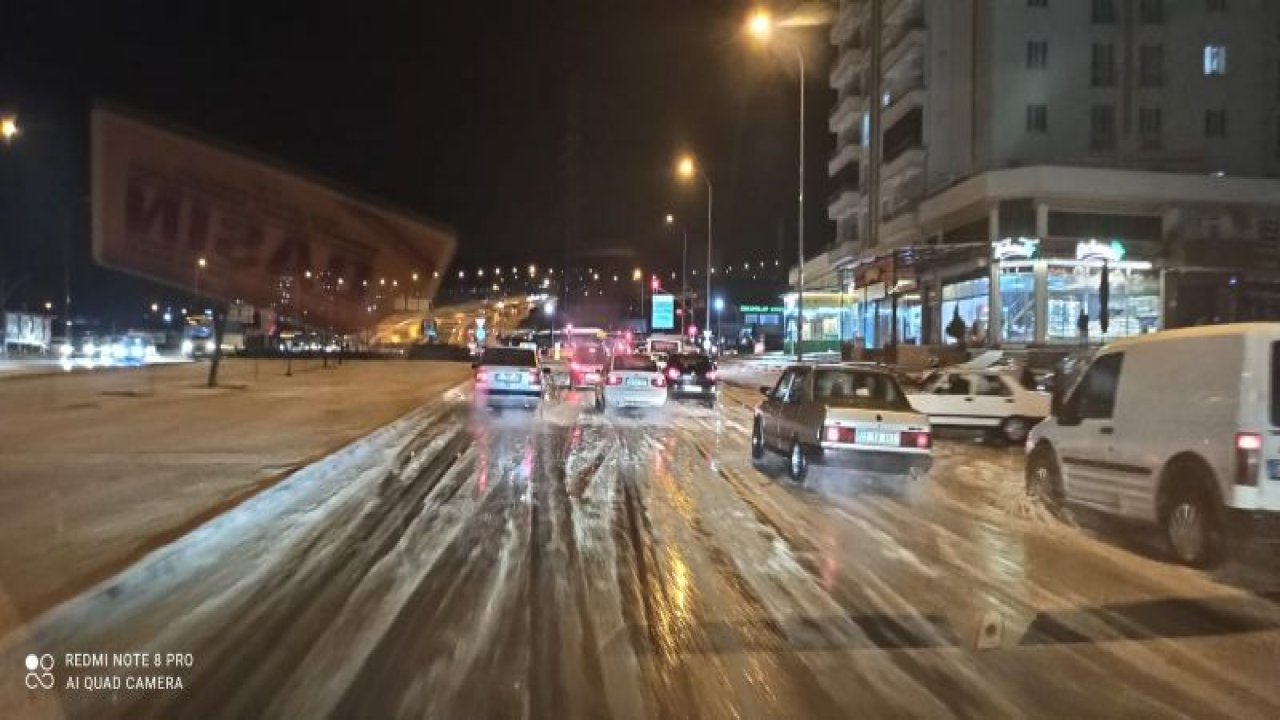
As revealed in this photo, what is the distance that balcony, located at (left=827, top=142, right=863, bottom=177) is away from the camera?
75.2 m

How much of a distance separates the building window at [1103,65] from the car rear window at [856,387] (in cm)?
4750

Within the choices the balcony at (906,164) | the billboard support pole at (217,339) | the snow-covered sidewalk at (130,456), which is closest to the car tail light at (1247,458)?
the snow-covered sidewalk at (130,456)

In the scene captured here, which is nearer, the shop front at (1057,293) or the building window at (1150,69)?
the shop front at (1057,293)

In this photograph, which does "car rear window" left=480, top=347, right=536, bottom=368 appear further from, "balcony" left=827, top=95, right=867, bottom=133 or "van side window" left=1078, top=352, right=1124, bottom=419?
"balcony" left=827, top=95, right=867, bottom=133

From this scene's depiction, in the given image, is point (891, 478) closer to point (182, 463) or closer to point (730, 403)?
point (182, 463)

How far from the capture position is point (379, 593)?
807cm

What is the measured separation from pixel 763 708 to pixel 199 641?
347 cm

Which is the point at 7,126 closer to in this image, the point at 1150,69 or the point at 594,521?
the point at 594,521

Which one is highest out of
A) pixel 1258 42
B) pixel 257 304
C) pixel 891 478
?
pixel 1258 42

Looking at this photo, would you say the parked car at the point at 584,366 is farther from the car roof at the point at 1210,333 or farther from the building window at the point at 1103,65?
the building window at the point at 1103,65

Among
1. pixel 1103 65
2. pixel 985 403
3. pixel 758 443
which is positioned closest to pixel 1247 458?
pixel 758 443

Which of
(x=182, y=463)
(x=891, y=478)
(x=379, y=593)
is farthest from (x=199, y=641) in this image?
(x=891, y=478)

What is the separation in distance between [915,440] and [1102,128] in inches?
1919

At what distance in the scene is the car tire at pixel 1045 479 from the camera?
12.4m
